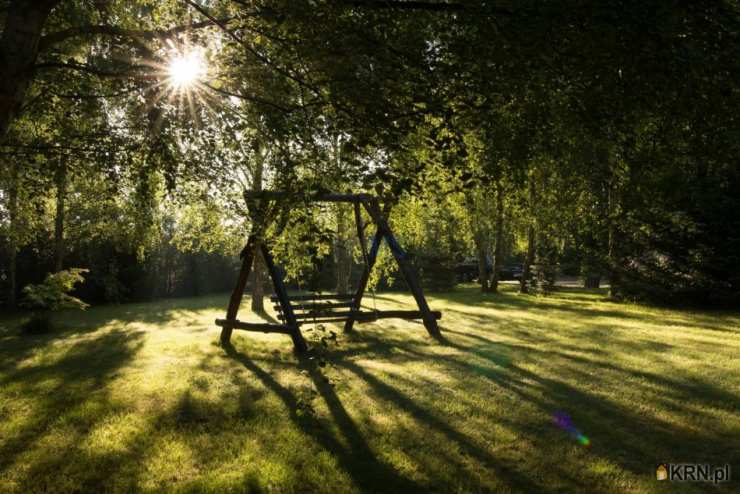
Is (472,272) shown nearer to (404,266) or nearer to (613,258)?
(613,258)

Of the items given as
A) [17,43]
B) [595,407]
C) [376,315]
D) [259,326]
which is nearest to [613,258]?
[376,315]

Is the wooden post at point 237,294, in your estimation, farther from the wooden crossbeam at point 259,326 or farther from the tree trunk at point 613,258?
the tree trunk at point 613,258

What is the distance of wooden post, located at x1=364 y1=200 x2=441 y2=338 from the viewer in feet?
38.2

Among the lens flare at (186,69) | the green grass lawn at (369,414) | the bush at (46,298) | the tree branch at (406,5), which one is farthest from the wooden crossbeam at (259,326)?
the tree branch at (406,5)

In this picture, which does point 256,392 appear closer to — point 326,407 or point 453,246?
point 326,407

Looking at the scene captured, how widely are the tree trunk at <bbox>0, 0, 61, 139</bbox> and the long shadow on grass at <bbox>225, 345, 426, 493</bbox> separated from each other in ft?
12.1

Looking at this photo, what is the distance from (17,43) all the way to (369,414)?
17.8 feet

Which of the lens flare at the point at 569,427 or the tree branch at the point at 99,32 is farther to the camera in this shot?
the lens flare at the point at 569,427

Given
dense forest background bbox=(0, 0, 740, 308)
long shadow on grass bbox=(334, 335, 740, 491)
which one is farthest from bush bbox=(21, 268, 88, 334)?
long shadow on grass bbox=(334, 335, 740, 491)

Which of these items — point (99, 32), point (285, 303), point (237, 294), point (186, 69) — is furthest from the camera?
point (237, 294)

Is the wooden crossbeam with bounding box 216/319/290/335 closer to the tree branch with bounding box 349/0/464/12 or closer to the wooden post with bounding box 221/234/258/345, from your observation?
the wooden post with bounding box 221/234/258/345

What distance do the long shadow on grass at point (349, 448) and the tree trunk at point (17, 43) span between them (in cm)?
370

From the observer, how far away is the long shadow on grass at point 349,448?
4.45m

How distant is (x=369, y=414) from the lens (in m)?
6.32
